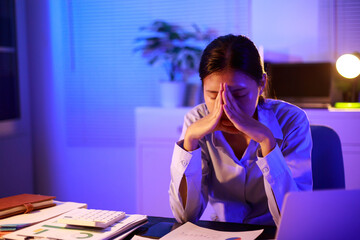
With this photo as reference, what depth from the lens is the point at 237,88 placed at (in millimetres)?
1354

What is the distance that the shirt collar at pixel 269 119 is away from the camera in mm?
1431

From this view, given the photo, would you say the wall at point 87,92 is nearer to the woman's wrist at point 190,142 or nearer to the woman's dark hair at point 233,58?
the woman's dark hair at point 233,58

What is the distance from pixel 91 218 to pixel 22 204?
0.89ft

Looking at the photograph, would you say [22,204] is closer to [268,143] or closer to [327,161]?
[268,143]

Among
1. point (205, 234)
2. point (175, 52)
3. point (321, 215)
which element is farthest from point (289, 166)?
point (175, 52)

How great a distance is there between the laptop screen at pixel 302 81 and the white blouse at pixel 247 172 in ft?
3.92

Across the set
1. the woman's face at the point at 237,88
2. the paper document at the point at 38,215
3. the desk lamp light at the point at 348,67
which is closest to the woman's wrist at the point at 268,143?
the woman's face at the point at 237,88

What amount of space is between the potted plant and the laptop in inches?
85.3

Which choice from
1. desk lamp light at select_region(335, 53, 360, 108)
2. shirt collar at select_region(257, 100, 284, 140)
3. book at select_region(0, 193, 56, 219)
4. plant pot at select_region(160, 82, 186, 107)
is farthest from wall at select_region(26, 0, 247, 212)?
book at select_region(0, 193, 56, 219)

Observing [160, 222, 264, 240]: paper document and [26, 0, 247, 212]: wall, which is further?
[26, 0, 247, 212]: wall

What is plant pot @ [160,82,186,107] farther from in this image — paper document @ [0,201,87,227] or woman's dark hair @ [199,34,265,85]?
paper document @ [0,201,87,227]

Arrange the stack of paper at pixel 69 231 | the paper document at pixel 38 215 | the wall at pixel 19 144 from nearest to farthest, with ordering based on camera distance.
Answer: the stack of paper at pixel 69 231 → the paper document at pixel 38 215 → the wall at pixel 19 144

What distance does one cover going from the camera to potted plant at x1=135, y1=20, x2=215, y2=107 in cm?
289

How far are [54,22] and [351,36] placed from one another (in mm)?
2336
